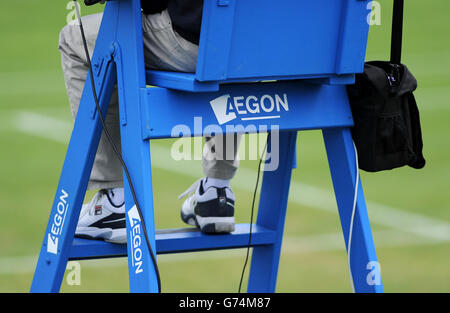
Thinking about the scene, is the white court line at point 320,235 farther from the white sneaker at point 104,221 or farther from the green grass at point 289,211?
the white sneaker at point 104,221

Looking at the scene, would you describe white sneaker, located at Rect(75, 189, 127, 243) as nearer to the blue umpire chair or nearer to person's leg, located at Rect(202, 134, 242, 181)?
the blue umpire chair

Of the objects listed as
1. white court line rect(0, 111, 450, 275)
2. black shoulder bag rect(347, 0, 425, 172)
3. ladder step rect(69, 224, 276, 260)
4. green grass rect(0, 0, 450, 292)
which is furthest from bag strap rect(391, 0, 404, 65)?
white court line rect(0, 111, 450, 275)

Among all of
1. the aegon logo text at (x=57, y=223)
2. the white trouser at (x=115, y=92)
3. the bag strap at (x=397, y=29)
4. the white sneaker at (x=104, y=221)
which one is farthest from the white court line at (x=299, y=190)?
the aegon logo text at (x=57, y=223)

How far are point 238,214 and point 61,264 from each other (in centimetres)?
249

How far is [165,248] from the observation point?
327 cm

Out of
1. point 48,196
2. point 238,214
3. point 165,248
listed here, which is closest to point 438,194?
point 238,214

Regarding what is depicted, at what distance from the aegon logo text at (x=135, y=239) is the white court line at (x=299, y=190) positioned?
8.83ft

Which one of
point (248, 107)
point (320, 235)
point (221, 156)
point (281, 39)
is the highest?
point (281, 39)

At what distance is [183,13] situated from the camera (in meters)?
2.58

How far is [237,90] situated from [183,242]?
811 mm

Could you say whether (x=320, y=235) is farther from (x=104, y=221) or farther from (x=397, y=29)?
(x=397, y=29)

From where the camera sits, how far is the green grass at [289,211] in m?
4.48

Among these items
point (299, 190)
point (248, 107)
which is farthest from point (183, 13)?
point (299, 190)

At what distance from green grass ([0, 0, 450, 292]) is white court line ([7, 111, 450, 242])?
0.09 ft
